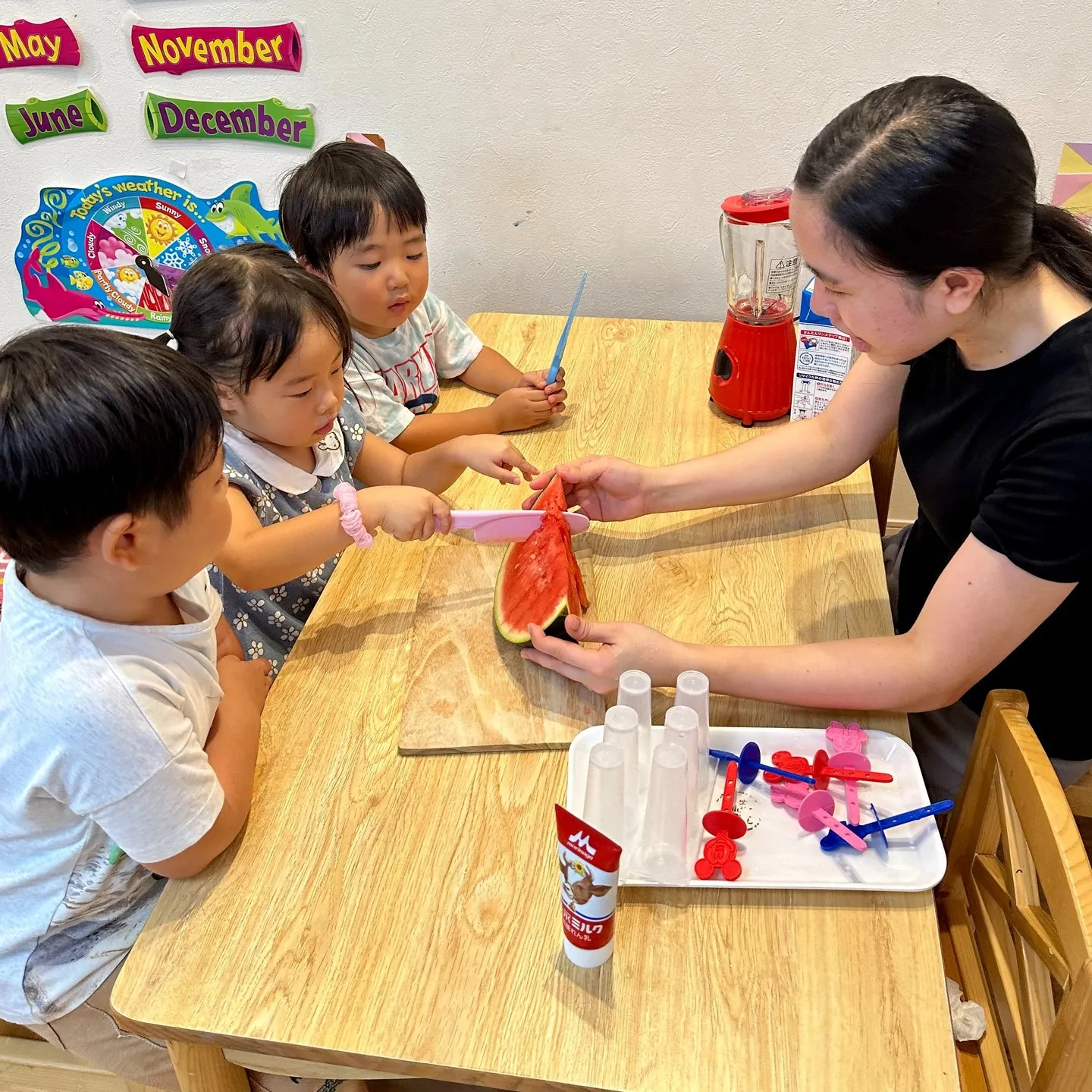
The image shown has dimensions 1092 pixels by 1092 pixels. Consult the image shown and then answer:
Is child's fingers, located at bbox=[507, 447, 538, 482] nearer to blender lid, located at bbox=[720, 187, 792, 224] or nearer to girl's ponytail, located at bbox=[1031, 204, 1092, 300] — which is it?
blender lid, located at bbox=[720, 187, 792, 224]

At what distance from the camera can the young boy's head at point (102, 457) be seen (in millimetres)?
960

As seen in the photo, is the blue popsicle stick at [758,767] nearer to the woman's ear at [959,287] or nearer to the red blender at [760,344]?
the woman's ear at [959,287]

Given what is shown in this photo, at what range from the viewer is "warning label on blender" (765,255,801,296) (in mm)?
1937

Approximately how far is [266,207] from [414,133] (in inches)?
20.1

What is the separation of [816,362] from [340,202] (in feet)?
3.12

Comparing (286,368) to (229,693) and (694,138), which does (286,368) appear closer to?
(229,693)

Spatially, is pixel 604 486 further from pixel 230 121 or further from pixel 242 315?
pixel 230 121

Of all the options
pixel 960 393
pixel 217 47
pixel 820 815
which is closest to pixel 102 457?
pixel 820 815

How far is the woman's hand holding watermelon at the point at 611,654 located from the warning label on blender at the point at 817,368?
720 mm

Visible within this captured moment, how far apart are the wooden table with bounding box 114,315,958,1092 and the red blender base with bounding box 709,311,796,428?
596mm

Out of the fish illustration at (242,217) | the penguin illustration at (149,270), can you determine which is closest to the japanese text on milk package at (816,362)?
the fish illustration at (242,217)

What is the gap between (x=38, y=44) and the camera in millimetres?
2393

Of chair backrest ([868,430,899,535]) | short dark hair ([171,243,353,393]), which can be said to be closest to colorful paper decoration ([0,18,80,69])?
short dark hair ([171,243,353,393])

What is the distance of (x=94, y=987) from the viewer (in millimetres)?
1223
